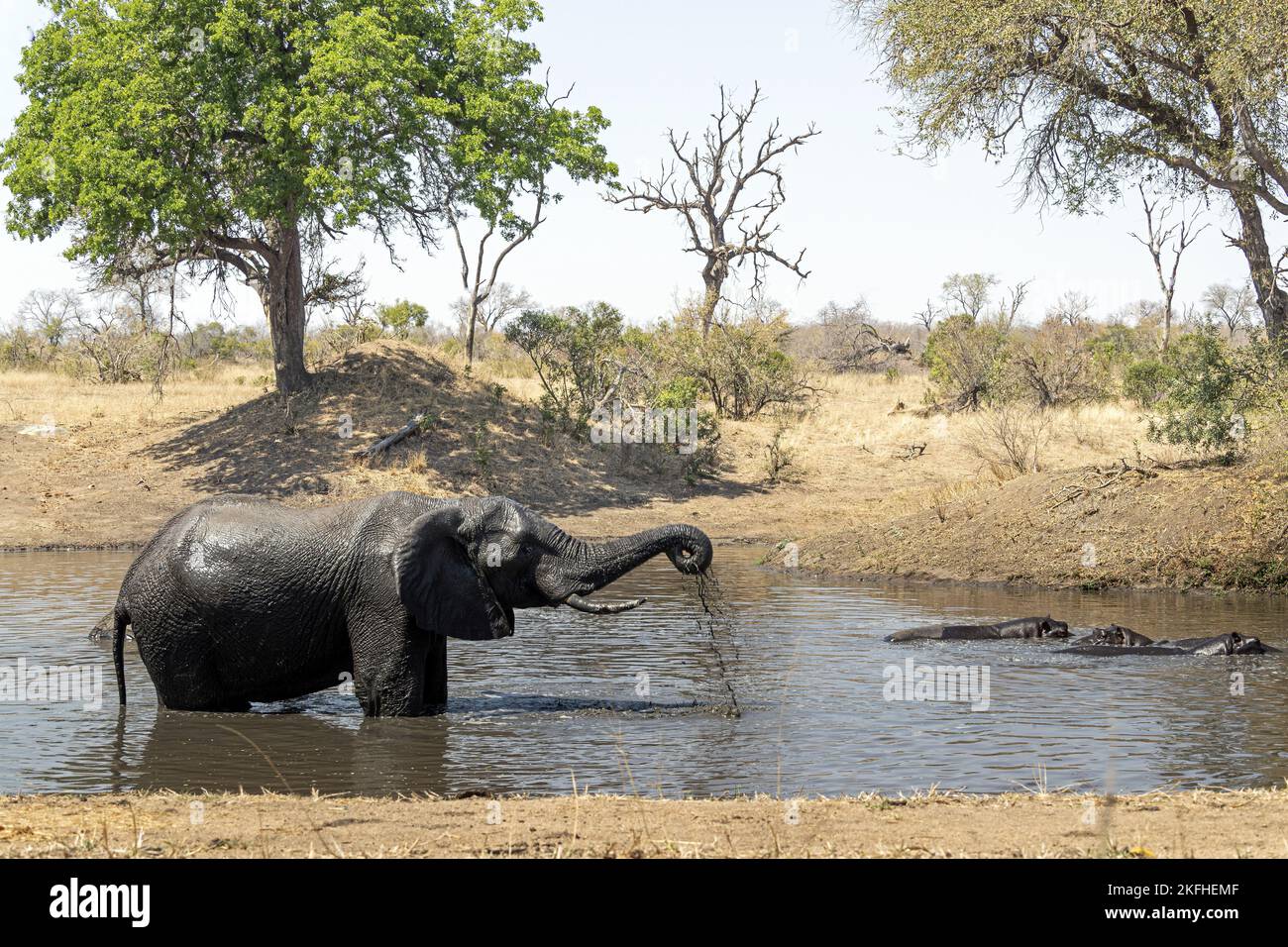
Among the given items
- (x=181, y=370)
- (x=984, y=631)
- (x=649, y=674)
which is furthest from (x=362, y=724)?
(x=181, y=370)

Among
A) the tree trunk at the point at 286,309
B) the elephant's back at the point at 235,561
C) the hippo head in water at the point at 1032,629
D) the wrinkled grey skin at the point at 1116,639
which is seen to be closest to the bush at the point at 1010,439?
the hippo head in water at the point at 1032,629

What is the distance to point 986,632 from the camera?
49.8ft

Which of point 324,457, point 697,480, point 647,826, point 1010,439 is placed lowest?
point 647,826

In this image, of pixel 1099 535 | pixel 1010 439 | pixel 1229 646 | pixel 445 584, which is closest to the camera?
pixel 445 584

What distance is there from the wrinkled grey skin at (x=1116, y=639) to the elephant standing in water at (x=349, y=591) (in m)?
6.16

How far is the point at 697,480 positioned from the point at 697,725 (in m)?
22.0

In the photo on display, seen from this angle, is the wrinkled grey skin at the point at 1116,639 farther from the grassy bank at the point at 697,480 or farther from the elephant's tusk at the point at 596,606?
the elephant's tusk at the point at 596,606

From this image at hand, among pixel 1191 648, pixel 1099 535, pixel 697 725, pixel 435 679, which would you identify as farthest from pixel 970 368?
pixel 435 679

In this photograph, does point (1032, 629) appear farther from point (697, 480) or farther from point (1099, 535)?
point (697, 480)

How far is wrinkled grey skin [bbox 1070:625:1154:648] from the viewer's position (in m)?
14.3

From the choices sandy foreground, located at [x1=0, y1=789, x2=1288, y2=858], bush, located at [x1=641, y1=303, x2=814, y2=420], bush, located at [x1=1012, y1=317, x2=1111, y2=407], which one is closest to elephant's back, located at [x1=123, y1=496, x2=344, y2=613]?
sandy foreground, located at [x1=0, y1=789, x2=1288, y2=858]

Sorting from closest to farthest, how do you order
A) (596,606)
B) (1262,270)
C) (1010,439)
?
(596,606) → (1262,270) → (1010,439)

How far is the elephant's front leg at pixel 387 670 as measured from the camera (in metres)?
10.5
